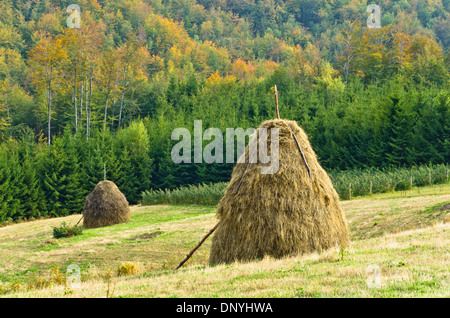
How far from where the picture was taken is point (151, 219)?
31.5 meters

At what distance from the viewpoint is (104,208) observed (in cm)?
2992

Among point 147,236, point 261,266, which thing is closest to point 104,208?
point 147,236

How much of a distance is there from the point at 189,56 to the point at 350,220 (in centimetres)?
10092

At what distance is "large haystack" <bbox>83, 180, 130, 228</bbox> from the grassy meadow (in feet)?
17.7

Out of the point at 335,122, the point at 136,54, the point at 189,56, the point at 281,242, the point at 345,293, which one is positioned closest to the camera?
the point at 345,293

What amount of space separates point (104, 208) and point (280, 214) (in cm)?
2088

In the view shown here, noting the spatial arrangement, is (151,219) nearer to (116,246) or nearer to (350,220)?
(116,246)

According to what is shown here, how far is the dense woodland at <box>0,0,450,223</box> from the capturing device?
149 ft

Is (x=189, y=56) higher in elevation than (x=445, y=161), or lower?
higher

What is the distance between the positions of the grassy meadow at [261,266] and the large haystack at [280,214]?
62 centimetres

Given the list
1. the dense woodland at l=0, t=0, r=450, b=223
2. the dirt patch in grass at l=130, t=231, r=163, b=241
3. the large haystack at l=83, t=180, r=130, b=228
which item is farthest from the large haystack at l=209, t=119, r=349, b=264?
the dense woodland at l=0, t=0, r=450, b=223

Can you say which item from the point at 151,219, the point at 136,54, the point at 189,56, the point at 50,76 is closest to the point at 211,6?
the point at 189,56

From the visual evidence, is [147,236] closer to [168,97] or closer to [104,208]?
[104,208]

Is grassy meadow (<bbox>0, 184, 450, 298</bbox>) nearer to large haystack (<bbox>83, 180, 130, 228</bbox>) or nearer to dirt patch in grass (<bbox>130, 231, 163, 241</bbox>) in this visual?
dirt patch in grass (<bbox>130, 231, 163, 241</bbox>)
